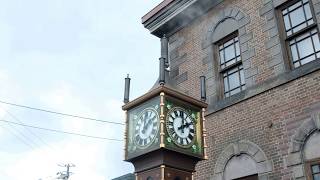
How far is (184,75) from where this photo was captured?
10.5m

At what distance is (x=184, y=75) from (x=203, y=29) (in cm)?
135

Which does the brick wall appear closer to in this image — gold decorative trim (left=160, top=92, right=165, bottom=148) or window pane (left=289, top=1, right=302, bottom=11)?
window pane (left=289, top=1, right=302, bottom=11)

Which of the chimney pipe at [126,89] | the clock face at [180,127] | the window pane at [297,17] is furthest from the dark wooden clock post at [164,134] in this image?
the window pane at [297,17]

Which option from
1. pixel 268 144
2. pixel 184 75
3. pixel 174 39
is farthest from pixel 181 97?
pixel 174 39

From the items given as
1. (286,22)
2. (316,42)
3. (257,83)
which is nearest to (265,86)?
(257,83)

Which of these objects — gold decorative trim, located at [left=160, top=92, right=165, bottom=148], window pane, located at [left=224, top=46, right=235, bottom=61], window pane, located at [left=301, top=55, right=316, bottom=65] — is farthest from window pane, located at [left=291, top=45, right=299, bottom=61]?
gold decorative trim, located at [left=160, top=92, right=165, bottom=148]

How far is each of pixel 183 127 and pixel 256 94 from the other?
2687mm

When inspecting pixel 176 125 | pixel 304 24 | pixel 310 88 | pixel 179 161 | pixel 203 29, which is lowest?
pixel 179 161

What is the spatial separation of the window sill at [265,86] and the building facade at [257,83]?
0.07 ft

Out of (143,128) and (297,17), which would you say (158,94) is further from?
(297,17)

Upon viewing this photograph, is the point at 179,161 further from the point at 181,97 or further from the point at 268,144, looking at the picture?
the point at 268,144

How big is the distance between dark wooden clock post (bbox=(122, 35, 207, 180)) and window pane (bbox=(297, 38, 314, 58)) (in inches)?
108

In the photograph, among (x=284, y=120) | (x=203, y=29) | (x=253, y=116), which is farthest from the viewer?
(x=203, y=29)

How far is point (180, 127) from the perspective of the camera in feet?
20.6
